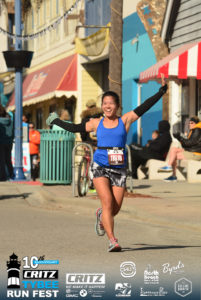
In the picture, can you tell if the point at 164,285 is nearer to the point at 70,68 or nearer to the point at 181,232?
the point at 181,232

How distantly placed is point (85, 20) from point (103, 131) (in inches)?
877

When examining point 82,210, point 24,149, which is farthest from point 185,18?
point 82,210

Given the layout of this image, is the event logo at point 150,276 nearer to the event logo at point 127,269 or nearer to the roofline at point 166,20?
the event logo at point 127,269

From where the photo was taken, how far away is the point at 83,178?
54.0ft

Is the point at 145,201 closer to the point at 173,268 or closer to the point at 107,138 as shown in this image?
the point at 107,138

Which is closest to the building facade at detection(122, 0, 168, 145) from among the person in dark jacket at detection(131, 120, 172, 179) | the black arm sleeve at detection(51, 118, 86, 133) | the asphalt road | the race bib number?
the person in dark jacket at detection(131, 120, 172, 179)

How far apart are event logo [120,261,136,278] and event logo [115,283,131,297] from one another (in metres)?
0.46

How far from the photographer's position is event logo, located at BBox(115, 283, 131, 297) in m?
6.78

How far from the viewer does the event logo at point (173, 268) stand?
788 centimetres

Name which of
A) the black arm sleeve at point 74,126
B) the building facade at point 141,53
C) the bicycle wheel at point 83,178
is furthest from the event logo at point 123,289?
the building facade at point 141,53

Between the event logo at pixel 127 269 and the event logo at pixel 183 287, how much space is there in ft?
1.69

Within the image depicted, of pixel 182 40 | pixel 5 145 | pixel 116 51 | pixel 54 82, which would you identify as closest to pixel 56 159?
pixel 5 145

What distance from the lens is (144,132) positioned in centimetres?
2581

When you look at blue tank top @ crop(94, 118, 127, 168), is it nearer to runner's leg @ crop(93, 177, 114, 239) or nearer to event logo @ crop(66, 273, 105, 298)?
runner's leg @ crop(93, 177, 114, 239)
